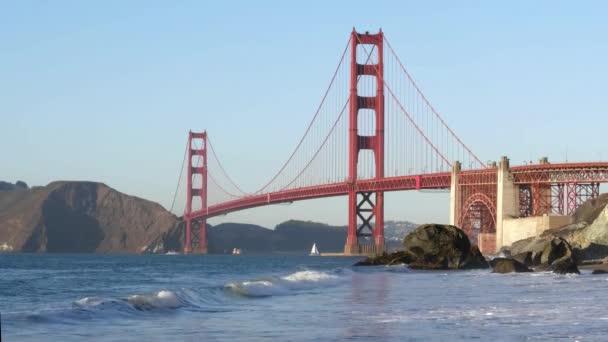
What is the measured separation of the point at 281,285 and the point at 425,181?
65.7 meters

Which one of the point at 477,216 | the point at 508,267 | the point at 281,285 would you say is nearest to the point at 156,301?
the point at 281,285

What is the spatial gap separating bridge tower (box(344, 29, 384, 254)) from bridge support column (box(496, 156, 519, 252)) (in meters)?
18.3

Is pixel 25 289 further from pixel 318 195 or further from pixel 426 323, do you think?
pixel 318 195

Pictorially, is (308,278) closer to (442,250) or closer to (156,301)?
(442,250)

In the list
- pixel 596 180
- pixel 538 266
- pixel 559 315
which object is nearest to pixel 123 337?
pixel 559 315

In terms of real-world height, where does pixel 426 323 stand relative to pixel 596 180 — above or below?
below

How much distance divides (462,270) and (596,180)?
36804 mm

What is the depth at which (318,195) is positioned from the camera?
380 ft

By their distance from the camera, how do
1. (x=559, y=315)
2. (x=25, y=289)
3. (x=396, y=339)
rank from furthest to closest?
(x=25, y=289) < (x=559, y=315) < (x=396, y=339)

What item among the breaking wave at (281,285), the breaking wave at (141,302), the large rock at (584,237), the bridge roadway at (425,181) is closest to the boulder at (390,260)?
the large rock at (584,237)

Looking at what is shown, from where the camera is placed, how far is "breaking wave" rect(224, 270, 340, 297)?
124 ft

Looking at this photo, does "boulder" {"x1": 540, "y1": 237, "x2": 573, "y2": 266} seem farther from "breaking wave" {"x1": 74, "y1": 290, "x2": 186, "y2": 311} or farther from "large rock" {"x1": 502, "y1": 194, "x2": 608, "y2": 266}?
"breaking wave" {"x1": 74, "y1": 290, "x2": 186, "y2": 311}

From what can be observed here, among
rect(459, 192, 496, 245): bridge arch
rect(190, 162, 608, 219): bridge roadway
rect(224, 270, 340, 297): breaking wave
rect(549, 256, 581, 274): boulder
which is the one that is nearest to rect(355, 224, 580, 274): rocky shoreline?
rect(549, 256, 581, 274): boulder

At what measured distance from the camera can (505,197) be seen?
→ 327 feet
